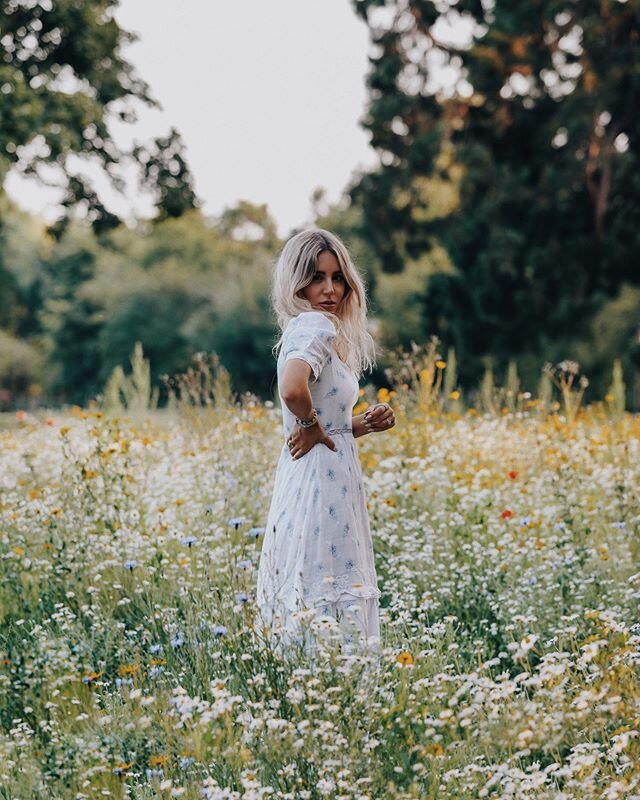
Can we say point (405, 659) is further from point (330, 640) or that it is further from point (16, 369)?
point (16, 369)

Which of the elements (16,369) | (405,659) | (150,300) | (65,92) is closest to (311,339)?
(405,659)

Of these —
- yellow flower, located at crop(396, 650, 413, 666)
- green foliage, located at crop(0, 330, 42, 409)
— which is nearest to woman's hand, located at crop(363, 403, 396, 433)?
yellow flower, located at crop(396, 650, 413, 666)

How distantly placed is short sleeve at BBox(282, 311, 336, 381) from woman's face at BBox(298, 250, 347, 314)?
0.12 m

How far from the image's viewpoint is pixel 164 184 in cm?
1886

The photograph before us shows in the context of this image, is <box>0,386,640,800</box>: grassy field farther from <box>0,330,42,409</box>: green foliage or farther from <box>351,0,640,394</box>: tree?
<box>0,330,42,409</box>: green foliage

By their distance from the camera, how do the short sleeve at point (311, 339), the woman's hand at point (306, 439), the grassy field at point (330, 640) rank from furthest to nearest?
1. the woman's hand at point (306, 439)
2. the short sleeve at point (311, 339)
3. the grassy field at point (330, 640)

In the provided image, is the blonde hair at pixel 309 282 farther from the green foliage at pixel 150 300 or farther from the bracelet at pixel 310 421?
the green foliage at pixel 150 300

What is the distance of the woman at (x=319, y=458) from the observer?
12.6ft

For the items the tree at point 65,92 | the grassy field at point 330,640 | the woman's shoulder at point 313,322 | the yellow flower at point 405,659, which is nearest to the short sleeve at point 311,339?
the woman's shoulder at point 313,322

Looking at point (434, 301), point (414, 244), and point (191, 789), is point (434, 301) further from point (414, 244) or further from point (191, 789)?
point (191, 789)

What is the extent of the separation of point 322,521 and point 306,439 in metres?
0.30

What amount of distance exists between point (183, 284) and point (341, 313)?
44427 millimetres

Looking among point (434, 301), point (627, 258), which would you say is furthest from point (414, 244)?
point (627, 258)

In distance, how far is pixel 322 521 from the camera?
390 centimetres
